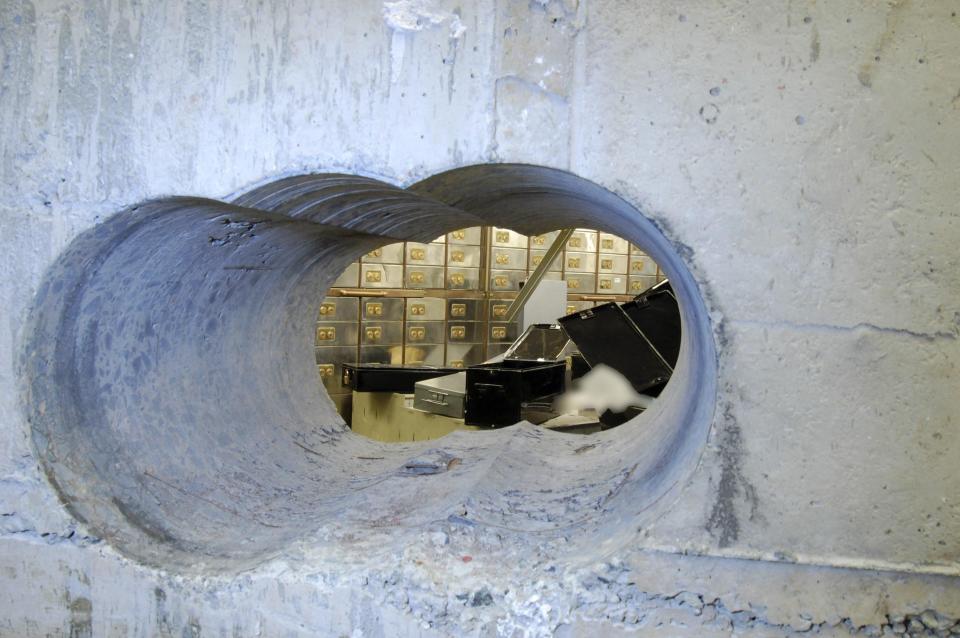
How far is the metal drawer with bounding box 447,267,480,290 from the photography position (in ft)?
27.3

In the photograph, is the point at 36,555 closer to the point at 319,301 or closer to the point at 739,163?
the point at 319,301

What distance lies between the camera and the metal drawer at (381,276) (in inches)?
304

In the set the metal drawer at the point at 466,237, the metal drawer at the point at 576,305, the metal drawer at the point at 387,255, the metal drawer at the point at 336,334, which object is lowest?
the metal drawer at the point at 336,334

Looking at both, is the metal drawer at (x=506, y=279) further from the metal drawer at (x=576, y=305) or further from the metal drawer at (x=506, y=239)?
the metal drawer at (x=576, y=305)

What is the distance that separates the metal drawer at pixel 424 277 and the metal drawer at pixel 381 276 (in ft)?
0.38

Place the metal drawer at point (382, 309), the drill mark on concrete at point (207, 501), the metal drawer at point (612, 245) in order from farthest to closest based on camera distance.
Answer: the metal drawer at point (612, 245) → the metal drawer at point (382, 309) → the drill mark on concrete at point (207, 501)

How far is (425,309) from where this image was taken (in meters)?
8.16

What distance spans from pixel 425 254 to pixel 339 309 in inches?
48.1

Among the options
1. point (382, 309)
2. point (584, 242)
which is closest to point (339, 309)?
point (382, 309)

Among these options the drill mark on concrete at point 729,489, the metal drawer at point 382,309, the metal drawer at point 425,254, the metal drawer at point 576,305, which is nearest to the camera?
the drill mark on concrete at point 729,489

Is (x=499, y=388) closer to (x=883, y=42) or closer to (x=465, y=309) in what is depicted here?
(x=883, y=42)

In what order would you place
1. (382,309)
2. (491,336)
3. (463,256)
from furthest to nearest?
(491,336)
(463,256)
(382,309)

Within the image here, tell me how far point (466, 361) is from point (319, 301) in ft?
17.7

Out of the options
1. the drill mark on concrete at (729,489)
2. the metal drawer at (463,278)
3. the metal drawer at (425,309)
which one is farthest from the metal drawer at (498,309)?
the drill mark on concrete at (729,489)
